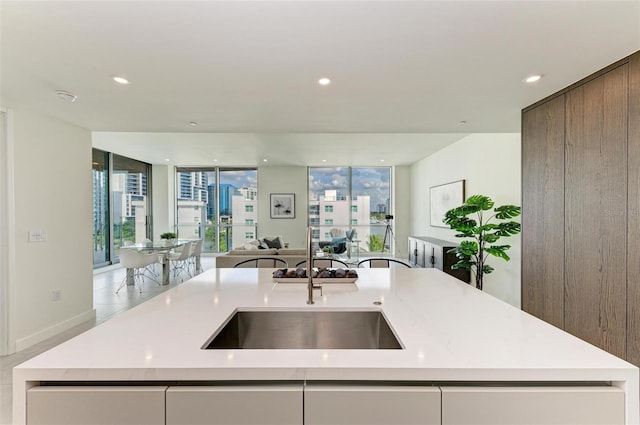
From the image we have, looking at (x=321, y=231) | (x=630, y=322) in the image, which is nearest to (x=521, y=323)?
(x=630, y=322)

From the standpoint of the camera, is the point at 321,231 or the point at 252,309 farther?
the point at 321,231

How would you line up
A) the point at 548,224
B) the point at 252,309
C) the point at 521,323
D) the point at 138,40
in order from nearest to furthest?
the point at 521,323
the point at 252,309
the point at 138,40
the point at 548,224

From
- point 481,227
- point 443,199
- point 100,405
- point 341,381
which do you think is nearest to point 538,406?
point 341,381

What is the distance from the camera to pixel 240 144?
6176mm

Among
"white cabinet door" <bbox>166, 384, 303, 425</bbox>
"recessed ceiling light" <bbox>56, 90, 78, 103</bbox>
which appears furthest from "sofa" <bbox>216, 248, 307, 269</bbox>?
"white cabinet door" <bbox>166, 384, 303, 425</bbox>

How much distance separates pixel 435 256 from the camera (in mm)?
5801

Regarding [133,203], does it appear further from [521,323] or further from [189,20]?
[521,323]

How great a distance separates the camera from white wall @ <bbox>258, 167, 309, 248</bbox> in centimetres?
917

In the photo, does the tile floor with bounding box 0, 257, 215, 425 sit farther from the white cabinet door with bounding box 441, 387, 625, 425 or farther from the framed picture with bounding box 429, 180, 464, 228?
the framed picture with bounding box 429, 180, 464, 228

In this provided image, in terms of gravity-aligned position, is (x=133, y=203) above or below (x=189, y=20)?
below

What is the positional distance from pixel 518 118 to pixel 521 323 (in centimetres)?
287

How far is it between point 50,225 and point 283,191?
20.0ft

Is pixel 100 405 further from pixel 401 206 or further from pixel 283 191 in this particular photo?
pixel 401 206

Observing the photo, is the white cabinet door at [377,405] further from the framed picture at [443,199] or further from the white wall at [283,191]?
the white wall at [283,191]
